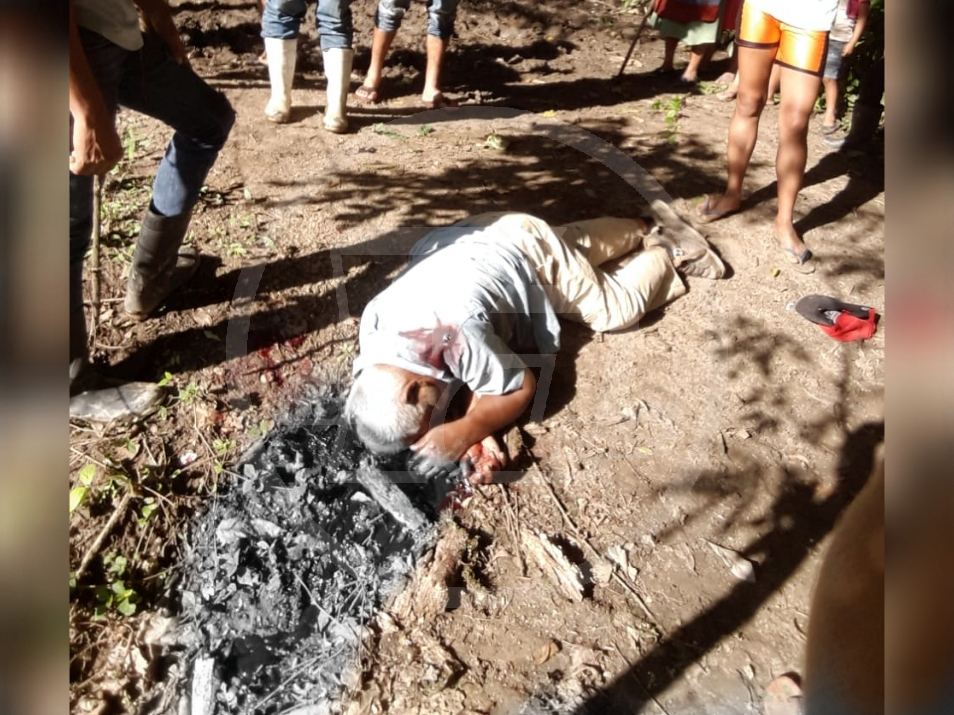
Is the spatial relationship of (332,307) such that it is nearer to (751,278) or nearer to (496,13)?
(751,278)

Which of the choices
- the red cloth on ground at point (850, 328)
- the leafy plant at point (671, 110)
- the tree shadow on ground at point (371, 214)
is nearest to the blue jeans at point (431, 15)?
the tree shadow on ground at point (371, 214)

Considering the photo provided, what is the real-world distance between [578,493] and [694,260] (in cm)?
124

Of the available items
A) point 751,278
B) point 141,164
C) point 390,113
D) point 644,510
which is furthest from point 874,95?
point 141,164

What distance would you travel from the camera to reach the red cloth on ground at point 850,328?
2.77 meters

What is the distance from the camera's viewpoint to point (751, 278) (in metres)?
3.06

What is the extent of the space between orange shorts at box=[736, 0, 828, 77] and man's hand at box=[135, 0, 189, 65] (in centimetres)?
207

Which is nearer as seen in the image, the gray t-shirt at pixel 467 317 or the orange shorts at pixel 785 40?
the gray t-shirt at pixel 467 317

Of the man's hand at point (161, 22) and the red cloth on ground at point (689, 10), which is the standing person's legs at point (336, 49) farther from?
the red cloth on ground at point (689, 10)

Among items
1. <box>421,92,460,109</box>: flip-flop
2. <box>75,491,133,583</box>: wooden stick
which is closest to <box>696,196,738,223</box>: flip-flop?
<box>421,92,460,109</box>: flip-flop

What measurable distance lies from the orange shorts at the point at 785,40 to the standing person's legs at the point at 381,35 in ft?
5.89

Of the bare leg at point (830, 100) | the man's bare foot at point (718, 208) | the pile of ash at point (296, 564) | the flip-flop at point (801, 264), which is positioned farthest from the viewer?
the bare leg at point (830, 100)

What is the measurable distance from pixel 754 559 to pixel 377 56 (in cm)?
318

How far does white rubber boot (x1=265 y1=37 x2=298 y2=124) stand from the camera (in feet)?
10.8

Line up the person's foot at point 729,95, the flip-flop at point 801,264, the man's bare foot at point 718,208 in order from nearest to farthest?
the flip-flop at point 801,264, the man's bare foot at point 718,208, the person's foot at point 729,95
